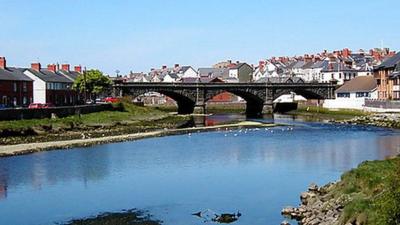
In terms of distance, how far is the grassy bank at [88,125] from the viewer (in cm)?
6431

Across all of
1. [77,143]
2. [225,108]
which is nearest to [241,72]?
[225,108]

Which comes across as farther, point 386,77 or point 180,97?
point 180,97

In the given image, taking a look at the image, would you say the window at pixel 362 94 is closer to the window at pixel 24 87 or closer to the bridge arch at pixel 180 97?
the bridge arch at pixel 180 97

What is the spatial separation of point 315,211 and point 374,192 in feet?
9.05

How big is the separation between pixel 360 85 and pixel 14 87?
62.4 m

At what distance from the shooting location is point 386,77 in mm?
106438

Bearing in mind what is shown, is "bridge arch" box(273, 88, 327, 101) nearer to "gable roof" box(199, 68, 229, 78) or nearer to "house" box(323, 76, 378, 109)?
"house" box(323, 76, 378, 109)

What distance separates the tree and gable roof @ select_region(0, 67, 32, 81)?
449 inches

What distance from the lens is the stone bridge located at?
114m

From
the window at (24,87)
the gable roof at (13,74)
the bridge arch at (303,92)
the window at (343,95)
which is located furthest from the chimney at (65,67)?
the window at (343,95)

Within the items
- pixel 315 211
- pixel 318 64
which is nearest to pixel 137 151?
pixel 315 211

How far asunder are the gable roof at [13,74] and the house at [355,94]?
5401 cm

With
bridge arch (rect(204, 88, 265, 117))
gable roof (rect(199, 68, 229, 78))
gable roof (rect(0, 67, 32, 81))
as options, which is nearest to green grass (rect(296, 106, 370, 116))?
bridge arch (rect(204, 88, 265, 117))

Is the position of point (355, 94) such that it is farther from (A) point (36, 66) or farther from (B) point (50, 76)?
(A) point (36, 66)
